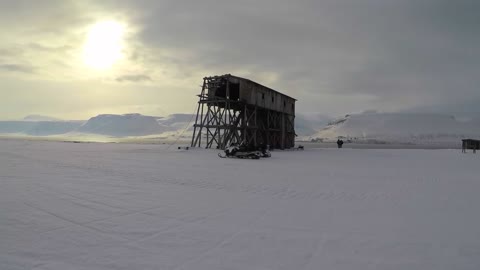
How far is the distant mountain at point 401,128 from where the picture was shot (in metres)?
142

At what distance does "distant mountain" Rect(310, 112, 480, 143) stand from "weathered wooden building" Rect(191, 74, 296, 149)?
110 metres

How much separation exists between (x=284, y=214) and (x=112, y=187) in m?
5.24

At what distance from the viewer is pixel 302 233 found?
4805 millimetres

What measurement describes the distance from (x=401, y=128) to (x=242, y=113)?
152913 millimetres

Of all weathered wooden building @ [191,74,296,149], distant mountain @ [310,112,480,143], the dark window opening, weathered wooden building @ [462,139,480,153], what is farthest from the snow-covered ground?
distant mountain @ [310,112,480,143]

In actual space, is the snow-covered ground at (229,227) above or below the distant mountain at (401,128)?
below

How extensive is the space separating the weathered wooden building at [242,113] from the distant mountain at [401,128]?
360 feet

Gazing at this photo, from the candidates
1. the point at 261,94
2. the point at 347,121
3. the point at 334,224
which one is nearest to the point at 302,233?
the point at 334,224

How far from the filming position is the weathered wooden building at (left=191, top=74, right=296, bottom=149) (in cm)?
3103

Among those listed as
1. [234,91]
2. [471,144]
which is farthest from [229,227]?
[471,144]

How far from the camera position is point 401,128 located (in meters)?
158

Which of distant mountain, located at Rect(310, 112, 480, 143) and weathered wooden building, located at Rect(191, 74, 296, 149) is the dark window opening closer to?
weathered wooden building, located at Rect(191, 74, 296, 149)

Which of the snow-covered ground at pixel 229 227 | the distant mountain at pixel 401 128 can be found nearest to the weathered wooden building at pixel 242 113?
the snow-covered ground at pixel 229 227

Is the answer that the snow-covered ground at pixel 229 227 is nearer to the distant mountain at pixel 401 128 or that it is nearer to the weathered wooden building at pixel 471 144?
the weathered wooden building at pixel 471 144
